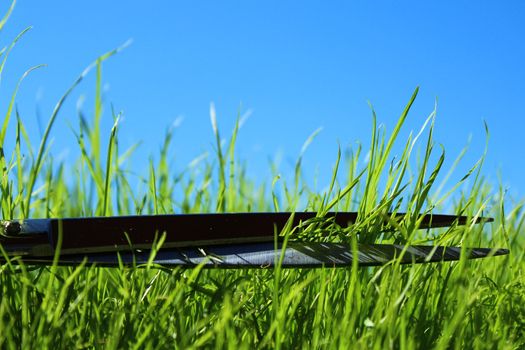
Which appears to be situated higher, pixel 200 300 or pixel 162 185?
pixel 162 185

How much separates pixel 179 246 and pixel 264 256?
16 centimetres

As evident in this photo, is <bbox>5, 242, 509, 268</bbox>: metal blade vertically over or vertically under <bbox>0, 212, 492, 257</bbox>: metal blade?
under

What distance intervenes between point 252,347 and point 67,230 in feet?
1.19

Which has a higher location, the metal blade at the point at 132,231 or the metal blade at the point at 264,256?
the metal blade at the point at 132,231

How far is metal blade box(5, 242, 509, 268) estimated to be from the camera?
113cm

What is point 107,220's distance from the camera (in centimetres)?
119

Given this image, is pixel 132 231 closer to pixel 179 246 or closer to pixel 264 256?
pixel 179 246

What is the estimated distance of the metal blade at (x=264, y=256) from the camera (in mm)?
1134

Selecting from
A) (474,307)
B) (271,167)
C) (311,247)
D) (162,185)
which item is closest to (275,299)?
(311,247)

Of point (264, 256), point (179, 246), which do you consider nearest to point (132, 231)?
point (179, 246)

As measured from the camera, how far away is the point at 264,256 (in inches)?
45.6

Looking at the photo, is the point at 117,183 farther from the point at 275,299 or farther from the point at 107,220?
the point at 275,299

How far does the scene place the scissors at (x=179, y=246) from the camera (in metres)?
1.15

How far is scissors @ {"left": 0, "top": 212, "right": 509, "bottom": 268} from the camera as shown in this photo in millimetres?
1148
